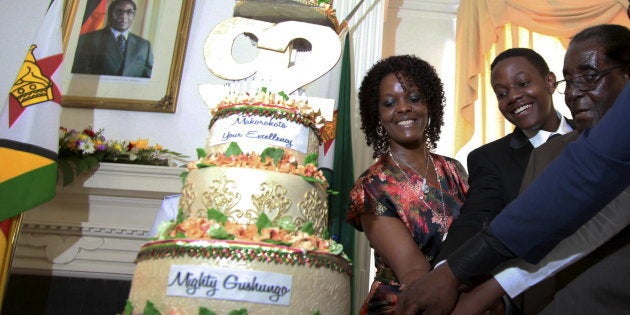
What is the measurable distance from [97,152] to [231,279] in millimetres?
2697

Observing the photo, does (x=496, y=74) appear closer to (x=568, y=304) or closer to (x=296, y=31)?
(x=296, y=31)

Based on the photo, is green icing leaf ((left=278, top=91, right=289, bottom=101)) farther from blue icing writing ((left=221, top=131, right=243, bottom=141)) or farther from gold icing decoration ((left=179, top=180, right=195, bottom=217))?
gold icing decoration ((left=179, top=180, right=195, bottom=217))

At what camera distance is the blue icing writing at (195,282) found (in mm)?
1754

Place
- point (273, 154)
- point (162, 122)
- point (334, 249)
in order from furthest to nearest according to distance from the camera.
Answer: point (162, 122)
point (273, 154)
point (334, 249)

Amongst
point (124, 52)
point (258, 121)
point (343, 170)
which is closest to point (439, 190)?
point (258, 121)

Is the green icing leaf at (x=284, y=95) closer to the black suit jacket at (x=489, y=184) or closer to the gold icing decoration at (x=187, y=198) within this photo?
the gold icing decoration at (x=187, y=198)

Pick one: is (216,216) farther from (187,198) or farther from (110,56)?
(110,56)

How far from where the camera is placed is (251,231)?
1893mm

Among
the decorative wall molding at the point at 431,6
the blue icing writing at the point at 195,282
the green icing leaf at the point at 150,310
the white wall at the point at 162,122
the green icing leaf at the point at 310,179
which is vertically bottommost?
the green icing leaf at the point at 150,310

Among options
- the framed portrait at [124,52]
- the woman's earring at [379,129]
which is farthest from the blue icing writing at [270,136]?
the framed portrait at [124,52]

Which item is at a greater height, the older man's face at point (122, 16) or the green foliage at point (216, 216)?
the older man's face at point (122, 16)

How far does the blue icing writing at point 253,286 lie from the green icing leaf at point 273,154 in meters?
0.50

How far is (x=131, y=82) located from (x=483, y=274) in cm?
396

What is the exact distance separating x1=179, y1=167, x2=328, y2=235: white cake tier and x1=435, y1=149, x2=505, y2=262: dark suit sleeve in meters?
0.51
